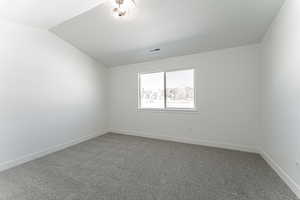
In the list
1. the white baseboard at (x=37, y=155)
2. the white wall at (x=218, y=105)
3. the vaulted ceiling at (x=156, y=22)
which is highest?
the vaulted ceiling at (x=156, y=22)

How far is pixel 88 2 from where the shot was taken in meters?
2.05

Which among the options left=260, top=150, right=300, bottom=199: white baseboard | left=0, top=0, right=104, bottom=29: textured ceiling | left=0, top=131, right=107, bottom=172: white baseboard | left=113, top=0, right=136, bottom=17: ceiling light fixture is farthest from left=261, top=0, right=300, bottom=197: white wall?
left=0, top=131, right=107, bottom=172: white baseboard

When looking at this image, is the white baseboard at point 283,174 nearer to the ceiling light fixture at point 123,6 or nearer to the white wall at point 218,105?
the white wall at point 218,105

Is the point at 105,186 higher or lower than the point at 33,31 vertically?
lower

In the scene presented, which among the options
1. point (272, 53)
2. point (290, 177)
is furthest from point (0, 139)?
point (272, 53)

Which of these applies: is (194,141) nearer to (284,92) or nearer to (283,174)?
(283,174)

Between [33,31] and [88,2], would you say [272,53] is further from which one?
[33,31]

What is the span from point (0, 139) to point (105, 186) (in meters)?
2.08

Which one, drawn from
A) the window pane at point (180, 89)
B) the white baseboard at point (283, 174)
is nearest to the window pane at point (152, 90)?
the window pane at point (180, 89)

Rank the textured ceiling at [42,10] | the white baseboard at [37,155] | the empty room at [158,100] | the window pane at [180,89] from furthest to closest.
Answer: the window pane at [180,89] < the white baseboard at [37,155] < the textured ceiling at [42,10] < the empty room at [158,100]

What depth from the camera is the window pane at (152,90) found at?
158 inches

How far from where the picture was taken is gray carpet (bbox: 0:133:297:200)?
1.65 meters

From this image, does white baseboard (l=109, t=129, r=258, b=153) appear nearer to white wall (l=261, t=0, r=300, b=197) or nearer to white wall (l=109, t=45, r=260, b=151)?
white wall (l=109, t=45, r=260, b=151)

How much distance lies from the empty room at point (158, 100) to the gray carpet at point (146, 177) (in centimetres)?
2
